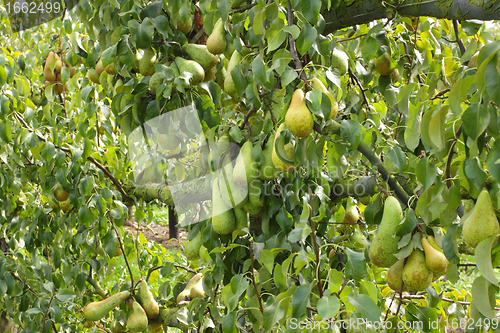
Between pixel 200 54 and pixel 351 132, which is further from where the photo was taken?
pixel 200 54

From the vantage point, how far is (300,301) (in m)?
0.68

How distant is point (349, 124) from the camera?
78cm

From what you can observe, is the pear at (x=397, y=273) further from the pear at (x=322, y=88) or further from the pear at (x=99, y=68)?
the pear at (x=99, y=68)

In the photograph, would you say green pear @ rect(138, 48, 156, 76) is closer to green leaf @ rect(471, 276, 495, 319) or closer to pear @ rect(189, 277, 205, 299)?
pear @ rect(189, 277, 205, 299)

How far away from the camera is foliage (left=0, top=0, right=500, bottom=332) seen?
68 cm

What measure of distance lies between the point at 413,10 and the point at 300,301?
0.74 meters

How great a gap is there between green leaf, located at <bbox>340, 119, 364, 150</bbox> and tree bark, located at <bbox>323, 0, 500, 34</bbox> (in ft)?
1.16

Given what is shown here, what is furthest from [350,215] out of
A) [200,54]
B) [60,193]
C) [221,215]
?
[60,193]

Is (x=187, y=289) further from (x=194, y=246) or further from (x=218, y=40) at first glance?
(x=218, y=40)

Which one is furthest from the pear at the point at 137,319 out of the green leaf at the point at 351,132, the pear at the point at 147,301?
the green leaf at the point at 351,132

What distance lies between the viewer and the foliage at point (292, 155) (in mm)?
681

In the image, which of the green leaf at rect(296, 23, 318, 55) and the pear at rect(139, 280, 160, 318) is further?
the pear at rect(139, 280, 160, 318)

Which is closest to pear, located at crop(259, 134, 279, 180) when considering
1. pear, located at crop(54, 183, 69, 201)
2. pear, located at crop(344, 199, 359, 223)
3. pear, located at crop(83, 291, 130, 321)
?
pear, located at crop(344, 199, 359, 223)

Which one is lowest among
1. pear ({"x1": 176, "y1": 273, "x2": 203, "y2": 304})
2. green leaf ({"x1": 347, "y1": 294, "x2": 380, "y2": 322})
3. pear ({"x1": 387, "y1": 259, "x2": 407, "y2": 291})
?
pear ({"x1": 176, "y1": 273, "x2": 203, "y2": 304})
